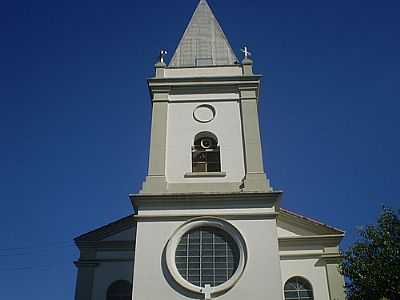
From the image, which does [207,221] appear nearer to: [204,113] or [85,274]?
[204,113]

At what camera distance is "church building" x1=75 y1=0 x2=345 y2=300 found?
16672mm

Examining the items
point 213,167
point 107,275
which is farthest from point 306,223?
point 107,275

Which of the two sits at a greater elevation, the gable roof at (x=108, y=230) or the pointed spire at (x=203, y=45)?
the pointed spire at (x=203, y=45)

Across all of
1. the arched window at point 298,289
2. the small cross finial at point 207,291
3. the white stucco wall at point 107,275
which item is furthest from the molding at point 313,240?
the white stucco wall at point 107,275

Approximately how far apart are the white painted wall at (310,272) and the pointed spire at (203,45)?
9.05 meters

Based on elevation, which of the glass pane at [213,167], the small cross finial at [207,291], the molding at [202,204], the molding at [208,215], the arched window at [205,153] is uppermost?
the arched window at [205,153]

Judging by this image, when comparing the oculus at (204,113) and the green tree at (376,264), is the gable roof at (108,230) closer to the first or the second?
the oculus at (204,113)

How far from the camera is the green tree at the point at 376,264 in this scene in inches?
592

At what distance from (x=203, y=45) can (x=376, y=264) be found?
12.9 metres

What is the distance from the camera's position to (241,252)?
16969 mm

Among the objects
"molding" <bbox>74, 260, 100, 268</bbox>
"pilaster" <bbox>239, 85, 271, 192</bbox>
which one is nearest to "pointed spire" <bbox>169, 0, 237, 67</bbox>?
"pilaster" <bbox>239, 85, 271, 192</bbox>

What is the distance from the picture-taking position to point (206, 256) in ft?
56.2

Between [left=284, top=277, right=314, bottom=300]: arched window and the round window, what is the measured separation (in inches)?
129

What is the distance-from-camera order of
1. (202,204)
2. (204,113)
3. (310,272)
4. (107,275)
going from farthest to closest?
(204,113) < (107,275) < (310,272) < (202,204)
